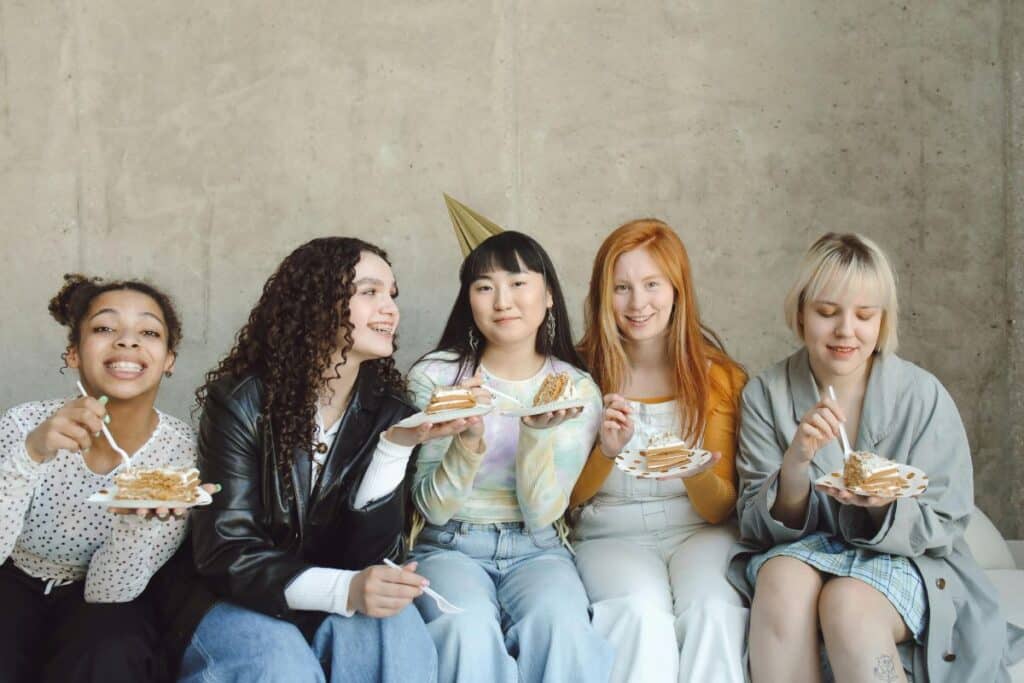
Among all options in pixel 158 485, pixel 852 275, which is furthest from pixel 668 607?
pixel 158 485

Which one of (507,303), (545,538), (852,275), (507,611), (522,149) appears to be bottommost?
(507,611)

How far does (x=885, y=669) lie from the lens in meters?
2.31

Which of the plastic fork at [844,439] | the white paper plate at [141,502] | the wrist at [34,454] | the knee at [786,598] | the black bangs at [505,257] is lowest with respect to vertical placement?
the knee at [786,598]

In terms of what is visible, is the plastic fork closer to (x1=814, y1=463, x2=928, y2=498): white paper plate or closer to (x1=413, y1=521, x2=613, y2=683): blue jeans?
(x1=814, y1=463, x2=928, y2=498): white paper plate

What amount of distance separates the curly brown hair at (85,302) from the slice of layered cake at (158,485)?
1.71ft

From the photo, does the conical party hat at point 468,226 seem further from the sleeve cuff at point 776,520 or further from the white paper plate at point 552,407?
the sleeve cuff at point 776,520

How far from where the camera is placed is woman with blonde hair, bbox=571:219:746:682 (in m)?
2.69

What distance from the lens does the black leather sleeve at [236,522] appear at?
7.68 feet

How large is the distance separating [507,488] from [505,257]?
0.62m

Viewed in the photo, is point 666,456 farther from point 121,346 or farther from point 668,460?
point 121,346

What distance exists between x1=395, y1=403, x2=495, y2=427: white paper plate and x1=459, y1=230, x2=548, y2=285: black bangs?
515 mm

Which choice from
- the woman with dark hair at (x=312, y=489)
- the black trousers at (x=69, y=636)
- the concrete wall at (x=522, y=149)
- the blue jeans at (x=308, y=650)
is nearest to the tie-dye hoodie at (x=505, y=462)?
the woman with dark hair at (x=312, y=489)

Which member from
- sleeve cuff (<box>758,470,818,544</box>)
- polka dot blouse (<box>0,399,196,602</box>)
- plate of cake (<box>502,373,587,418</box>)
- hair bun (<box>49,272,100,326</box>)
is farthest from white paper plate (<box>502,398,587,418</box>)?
hair bun (<box>49,272,100,326</box>)

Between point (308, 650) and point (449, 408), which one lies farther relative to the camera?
point (449, 408)
